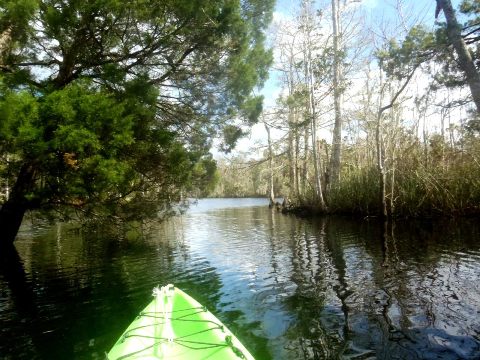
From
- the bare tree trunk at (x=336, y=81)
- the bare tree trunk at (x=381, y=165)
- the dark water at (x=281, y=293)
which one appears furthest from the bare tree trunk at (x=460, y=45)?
the bare tree trunk at (x=336, y=81)

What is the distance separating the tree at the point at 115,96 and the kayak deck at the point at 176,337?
3882 mm

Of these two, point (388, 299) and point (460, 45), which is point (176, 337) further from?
point (460, 45)

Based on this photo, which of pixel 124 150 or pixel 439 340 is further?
pixel 124 150

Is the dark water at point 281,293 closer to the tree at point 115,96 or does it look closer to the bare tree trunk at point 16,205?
the bare tree trunk at point 16,205

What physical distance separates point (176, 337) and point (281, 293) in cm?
314

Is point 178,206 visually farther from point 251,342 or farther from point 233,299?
point 251,342

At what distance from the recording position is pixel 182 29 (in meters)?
9.07

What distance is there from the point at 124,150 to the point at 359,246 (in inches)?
272

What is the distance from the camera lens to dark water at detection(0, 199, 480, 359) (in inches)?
168

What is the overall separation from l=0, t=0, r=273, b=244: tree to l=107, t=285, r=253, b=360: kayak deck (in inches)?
153

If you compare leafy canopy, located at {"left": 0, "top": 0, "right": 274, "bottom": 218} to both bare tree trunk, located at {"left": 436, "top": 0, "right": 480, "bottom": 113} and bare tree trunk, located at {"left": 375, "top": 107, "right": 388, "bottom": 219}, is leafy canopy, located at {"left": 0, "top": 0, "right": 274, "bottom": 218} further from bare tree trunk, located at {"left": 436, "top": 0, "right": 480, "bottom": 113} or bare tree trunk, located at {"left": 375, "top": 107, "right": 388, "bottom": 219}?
bare tree trunk, located at {"left": 375, "top": 107, "right": 388, "bottom": 219}

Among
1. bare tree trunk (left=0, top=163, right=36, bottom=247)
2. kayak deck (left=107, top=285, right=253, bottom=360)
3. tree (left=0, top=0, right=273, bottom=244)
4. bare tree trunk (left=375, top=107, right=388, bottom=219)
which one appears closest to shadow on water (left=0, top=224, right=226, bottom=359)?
bare tree trunk (left=0, top=163, right=36, bottom=247)

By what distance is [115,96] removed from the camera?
8.91 metres

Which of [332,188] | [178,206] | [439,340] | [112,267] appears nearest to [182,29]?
[178,206]
